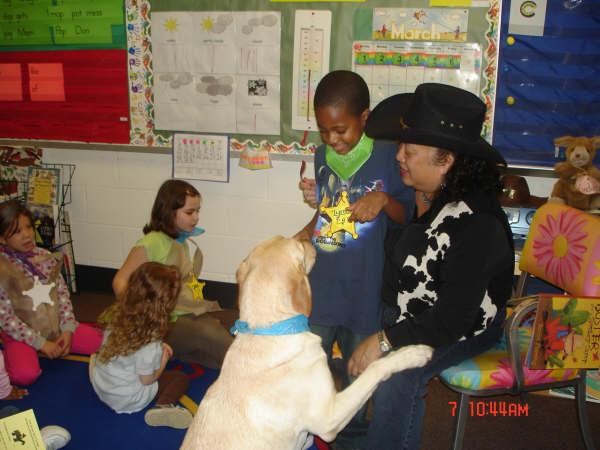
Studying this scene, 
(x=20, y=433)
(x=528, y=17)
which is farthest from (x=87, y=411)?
(x=528, y=17)

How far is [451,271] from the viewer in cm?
177

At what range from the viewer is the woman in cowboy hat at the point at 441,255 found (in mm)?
1780

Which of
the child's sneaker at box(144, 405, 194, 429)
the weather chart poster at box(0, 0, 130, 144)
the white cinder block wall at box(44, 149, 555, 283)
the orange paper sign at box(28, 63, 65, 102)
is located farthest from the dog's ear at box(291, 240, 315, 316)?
the orange paper sign at box(28, 63, 65, 102)

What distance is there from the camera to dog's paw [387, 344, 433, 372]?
Result: 173 cm

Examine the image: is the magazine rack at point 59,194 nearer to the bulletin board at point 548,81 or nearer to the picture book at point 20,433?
the picture book at point 20,433

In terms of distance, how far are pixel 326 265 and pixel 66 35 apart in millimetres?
3150

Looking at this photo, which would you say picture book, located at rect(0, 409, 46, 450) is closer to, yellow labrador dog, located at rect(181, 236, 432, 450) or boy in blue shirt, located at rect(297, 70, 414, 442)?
yellow labrador dog, located at rect(181, 236, 432, 450)

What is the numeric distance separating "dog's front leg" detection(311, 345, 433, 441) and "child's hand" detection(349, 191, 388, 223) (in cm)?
50

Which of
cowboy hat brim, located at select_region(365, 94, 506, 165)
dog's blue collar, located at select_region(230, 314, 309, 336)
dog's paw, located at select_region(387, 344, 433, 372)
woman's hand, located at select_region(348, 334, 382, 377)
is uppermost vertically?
cowboy hat brim, located at select_region(365, 94, 506, 165)

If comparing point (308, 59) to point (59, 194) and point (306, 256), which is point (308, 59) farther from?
point (59, 194)

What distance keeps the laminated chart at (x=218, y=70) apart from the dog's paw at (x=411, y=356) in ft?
7.35

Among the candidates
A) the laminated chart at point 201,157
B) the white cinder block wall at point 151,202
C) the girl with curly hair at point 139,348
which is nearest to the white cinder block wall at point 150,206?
the white cinder block wall at point 151,202

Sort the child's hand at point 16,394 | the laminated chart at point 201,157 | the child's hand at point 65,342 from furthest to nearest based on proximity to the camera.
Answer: the laminated chart at point 201,157 < the child's hand at point 65,342 < the child's hand at point 16,394

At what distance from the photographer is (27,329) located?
2.88m
